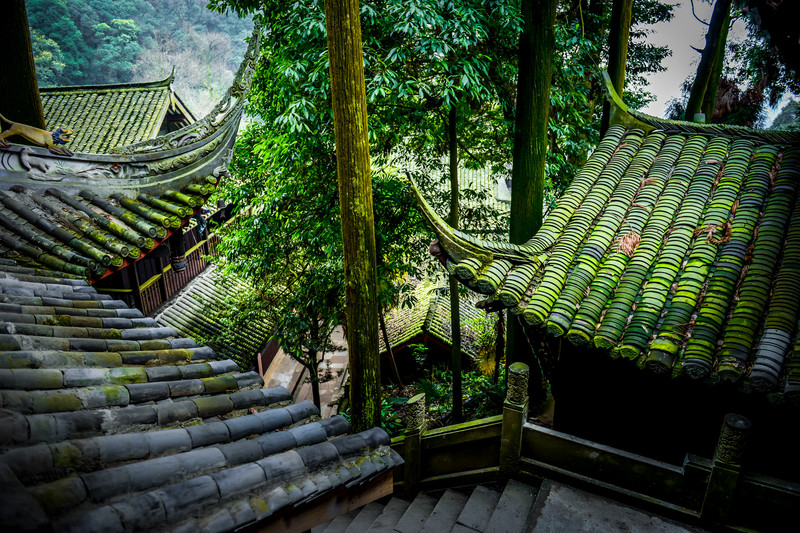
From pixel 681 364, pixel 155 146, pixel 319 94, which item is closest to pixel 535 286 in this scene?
pixel 681 364

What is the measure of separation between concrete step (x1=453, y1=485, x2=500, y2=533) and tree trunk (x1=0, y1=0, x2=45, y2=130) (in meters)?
8.75

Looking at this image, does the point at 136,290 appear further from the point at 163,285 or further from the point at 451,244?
the point at 451,244

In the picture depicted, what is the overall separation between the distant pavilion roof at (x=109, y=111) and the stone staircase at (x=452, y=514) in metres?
15.4

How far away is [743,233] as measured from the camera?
4688mm

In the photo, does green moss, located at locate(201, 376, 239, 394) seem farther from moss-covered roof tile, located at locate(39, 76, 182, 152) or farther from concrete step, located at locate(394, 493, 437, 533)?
moss-covered roof tile, located at locate(39, 76, 182, 152)

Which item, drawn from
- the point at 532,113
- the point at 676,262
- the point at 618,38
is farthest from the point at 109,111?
the point at 676,262

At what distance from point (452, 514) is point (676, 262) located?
154 inches

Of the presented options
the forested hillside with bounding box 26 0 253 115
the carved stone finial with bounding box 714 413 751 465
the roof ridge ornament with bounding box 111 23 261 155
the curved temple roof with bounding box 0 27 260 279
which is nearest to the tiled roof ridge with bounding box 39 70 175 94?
the roof ridge ornament with bounding box 111 23 261 155

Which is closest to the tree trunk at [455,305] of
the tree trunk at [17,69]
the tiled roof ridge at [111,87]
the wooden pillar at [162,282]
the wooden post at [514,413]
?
the wooden post at [514,413]

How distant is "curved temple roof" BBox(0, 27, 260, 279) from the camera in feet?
17.7

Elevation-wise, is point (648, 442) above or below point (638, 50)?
below

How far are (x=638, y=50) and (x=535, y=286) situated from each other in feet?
41.6

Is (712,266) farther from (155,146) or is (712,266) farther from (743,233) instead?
(155,146)

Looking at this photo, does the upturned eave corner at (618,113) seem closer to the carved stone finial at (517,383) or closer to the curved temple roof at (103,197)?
the carved stone finial at (517,383)
